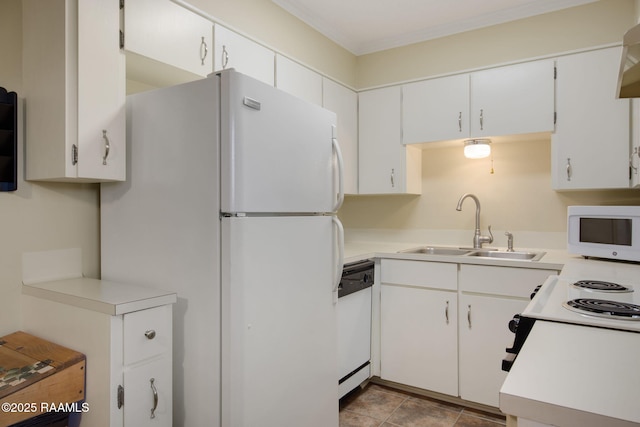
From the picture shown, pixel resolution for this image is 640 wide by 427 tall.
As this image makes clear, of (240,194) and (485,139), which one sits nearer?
(240,194)

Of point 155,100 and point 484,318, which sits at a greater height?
point 155,100

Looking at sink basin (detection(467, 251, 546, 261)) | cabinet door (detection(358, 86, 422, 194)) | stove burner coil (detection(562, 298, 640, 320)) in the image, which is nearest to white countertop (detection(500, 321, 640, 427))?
stove burner coil (detection(562, 298, 640, 320))

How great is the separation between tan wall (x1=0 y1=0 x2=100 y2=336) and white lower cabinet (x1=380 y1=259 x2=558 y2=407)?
1.84 m

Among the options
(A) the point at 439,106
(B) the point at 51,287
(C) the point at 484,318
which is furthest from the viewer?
(A) the point at 439,106

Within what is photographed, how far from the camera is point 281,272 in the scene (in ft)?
5.30

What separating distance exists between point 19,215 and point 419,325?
2209mm

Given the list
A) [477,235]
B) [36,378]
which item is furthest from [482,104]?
[36,378]

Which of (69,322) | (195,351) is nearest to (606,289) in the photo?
(195,351)

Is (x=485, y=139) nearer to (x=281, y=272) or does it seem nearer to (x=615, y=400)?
(x=281, y=272)

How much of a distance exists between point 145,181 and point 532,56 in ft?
8.33

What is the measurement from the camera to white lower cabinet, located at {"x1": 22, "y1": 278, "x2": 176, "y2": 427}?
1319 mm

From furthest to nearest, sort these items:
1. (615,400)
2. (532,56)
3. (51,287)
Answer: (532,56) → (51,287) → (615,400)

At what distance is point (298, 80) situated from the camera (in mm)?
2658

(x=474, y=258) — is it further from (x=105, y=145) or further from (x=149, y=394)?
(x=105, y=145)
